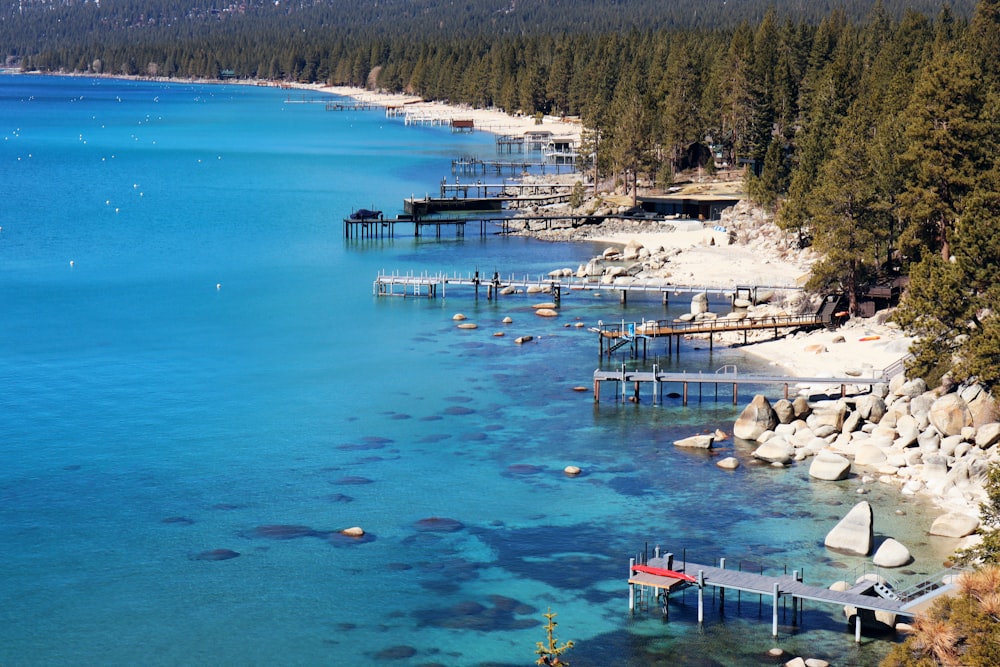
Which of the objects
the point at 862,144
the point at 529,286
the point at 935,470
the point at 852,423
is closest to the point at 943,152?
the point at 862,144

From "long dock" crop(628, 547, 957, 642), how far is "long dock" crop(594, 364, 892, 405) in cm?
1987

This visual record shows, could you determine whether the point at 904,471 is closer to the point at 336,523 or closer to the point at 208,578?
the point at 336,523

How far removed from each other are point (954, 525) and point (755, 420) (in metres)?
12.8

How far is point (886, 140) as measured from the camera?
256ft

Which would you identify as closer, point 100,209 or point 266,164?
point 100,209

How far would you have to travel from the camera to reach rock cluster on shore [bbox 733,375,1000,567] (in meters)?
47.3

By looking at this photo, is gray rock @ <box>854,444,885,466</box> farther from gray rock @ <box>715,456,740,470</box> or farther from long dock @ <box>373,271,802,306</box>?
long dock @ <box>373,271,802,306</box>

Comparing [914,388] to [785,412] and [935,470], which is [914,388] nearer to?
[785,412]

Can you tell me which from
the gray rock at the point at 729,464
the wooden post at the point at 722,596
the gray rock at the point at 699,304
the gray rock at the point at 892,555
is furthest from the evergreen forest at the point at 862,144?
the wooden post at the point at 722,596

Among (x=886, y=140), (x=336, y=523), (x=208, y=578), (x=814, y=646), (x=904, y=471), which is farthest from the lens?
(x=886, y=140)

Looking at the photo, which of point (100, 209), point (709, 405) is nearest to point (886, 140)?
point (709, 405)

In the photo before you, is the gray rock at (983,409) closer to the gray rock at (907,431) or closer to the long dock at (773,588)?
the gray rock at (907,431)

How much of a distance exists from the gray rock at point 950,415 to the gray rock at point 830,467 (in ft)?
13.2

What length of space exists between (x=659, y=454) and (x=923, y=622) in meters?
27.7
